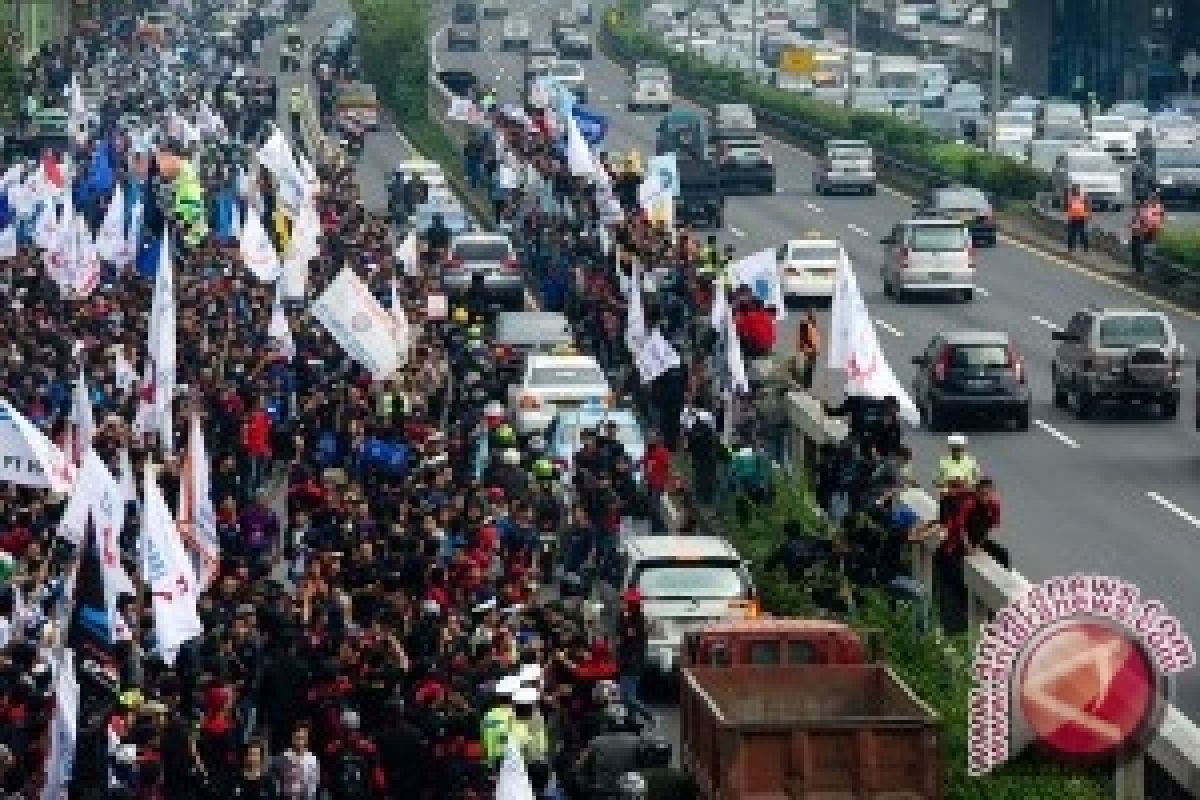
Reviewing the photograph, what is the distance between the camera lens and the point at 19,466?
31031 mm

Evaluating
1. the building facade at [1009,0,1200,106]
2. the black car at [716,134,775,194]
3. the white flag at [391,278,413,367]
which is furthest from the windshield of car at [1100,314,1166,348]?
the building facade at [1009,0,1200,106]

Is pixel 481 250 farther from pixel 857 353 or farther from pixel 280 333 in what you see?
pixel 857 353

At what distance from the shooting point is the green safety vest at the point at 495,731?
25797mm

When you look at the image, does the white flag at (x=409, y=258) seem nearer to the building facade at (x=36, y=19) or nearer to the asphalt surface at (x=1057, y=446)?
the asphalt surface at (x=1057, y=446)

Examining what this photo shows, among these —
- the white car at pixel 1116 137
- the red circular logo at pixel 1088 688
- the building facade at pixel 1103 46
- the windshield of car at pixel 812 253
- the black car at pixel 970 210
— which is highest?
the red circular logo at pixel 1088 688

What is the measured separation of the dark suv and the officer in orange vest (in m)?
22.1

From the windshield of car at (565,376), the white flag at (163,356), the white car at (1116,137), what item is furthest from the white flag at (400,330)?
the white car at (1116,137)

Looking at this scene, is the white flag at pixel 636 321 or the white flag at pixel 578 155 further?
the white flag at pixel 578 155

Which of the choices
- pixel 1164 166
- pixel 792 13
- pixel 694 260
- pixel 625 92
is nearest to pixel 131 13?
pixel 625 92

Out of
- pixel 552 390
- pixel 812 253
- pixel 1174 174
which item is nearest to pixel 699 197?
pixel 1174 174

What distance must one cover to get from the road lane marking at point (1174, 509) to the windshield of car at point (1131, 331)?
20.0 ft

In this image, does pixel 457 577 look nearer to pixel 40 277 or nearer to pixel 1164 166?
pixel 40 277

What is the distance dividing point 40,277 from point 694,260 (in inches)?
356

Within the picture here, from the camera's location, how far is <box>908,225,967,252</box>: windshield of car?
63.1 metres
